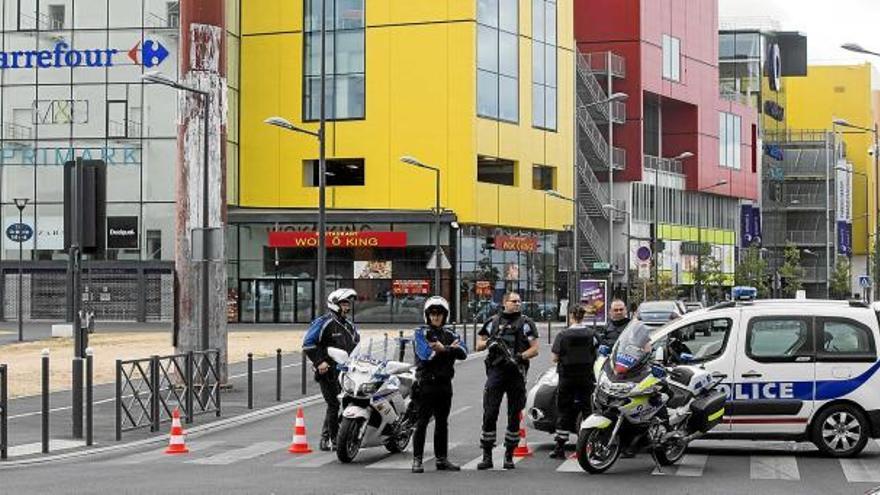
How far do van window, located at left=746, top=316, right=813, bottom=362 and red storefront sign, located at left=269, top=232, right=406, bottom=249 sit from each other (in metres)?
49.3

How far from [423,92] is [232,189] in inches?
445

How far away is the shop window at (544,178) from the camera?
71625mm

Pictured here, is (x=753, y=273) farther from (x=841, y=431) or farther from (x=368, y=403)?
(x=368, y=403)

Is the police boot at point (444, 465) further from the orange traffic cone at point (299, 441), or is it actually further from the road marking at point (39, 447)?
the road marking at point (39, 447)

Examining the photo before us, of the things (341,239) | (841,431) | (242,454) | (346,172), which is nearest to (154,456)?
(242,454)

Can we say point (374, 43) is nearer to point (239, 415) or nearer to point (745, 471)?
point (239, 415)

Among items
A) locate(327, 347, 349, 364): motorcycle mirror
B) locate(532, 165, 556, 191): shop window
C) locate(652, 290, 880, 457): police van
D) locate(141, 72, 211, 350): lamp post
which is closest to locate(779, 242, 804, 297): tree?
Result: locate(532, 165, 556, 191): shop window

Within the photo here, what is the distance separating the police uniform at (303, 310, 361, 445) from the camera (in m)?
16.0

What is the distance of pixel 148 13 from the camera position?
6731cm

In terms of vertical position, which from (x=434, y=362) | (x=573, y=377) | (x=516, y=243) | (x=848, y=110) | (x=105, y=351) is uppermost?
(x=848, y=110)

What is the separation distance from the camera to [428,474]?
13.9 meters

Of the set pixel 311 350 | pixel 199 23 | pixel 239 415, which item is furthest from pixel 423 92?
pixel 311 350

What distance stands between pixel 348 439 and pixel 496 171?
180 ft

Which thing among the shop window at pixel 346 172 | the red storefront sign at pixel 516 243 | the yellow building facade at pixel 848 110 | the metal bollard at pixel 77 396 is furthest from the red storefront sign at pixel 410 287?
the yellow building facade at pixel 848 110
